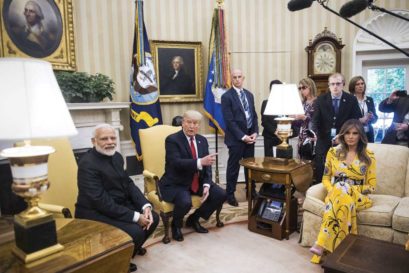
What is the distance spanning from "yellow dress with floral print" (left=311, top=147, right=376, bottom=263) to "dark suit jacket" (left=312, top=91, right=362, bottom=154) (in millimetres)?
763

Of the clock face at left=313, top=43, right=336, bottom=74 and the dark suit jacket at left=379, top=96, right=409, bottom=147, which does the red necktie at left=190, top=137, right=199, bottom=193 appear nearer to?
the dark suit jacket at left=379, top=96, right=409, bottom=147

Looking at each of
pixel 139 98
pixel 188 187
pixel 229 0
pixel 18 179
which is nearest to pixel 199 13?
pixel 229 0

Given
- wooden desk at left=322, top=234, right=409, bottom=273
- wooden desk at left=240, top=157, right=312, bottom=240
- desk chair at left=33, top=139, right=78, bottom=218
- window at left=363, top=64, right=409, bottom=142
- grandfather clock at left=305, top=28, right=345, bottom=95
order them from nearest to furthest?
wooden desk at left=322, top=234, right=409, bottom=273 < desk chair at left=33, top=139, right=78, bottom=218 < wooden desk at left=240, top=157, right=312, bottom=240 < grandfather clock at left=305, top=28, right=345, bottom=95 < window at left=363, top=64, right=409, bottom=142

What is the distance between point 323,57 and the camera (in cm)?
511

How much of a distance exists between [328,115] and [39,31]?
343 cm

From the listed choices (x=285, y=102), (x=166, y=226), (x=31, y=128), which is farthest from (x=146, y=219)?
(x=285, y=102)

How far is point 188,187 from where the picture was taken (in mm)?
3031

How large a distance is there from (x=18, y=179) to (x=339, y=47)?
4.93 metres

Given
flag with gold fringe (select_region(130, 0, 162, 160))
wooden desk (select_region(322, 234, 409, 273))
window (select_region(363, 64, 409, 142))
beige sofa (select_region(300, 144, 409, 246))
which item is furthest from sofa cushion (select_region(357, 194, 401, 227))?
window (select_region(363, 64, 409, 142))

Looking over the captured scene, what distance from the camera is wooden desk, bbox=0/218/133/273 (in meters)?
1.31

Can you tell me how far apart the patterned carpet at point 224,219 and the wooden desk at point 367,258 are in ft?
5.28

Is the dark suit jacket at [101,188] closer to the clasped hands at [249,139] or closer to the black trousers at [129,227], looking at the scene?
the black trousers at [129,227]

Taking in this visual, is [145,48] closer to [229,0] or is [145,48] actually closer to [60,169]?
[229,0]

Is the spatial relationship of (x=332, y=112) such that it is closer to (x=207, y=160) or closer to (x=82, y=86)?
(x=207, y=160)
